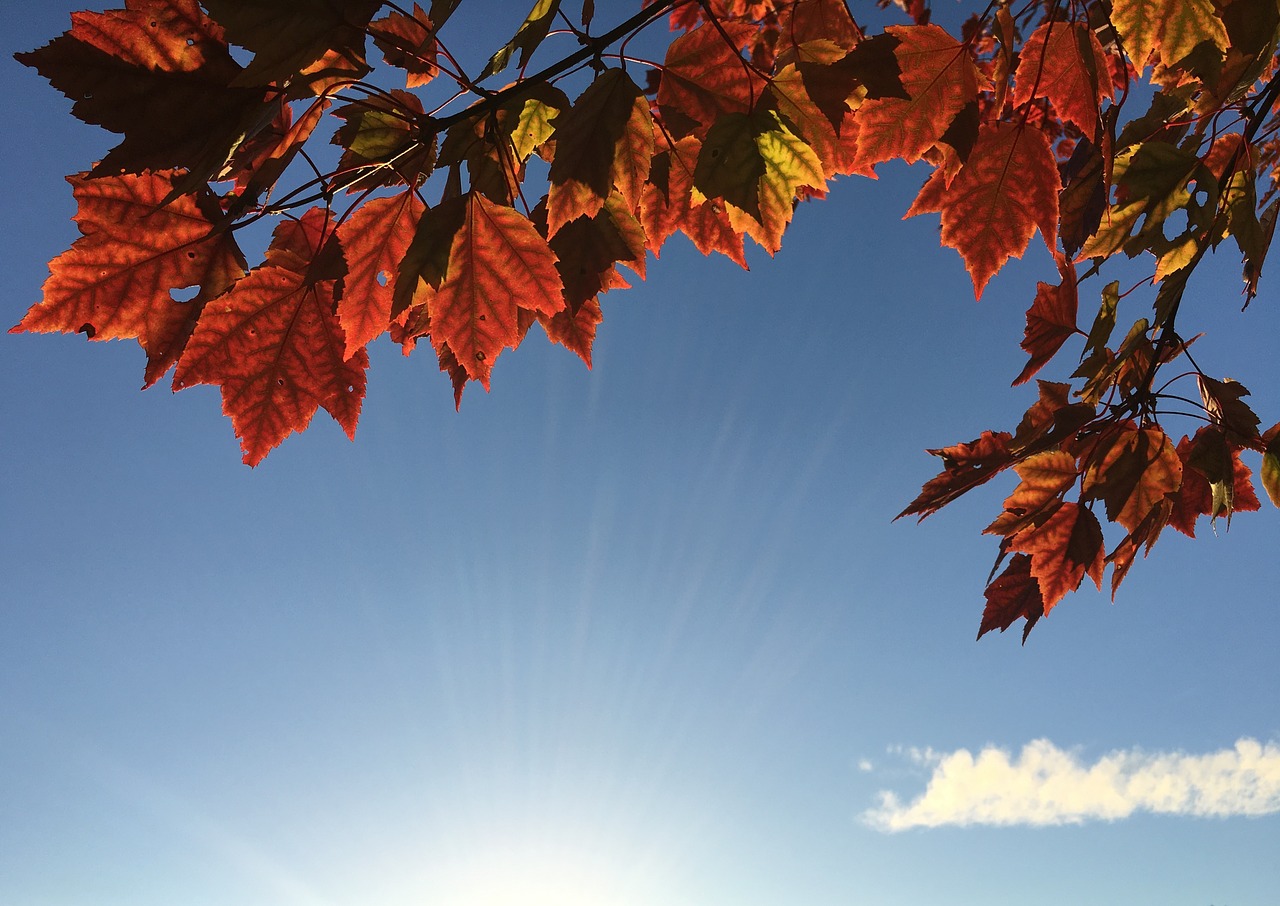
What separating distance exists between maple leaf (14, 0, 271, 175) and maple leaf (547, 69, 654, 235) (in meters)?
0.38

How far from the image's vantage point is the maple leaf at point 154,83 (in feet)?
3.10

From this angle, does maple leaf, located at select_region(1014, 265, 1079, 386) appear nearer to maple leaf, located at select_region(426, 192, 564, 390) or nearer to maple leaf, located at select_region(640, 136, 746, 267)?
maple leaf, located at select_region(640, 136, 746, 267)

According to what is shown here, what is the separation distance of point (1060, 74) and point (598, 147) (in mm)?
831

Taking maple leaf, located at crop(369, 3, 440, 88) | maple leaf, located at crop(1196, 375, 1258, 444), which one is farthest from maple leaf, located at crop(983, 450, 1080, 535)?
maple leaf, located at crop(369, 3, 440, 88)

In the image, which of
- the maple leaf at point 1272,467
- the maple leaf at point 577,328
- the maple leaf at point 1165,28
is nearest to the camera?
the maple leaf at point 1165,28

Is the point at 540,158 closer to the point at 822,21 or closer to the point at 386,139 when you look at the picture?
the point at 386,139

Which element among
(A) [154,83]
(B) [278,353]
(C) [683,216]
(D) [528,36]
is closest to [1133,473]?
(C) [683,216]

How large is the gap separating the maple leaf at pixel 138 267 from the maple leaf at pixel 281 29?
1.13ft

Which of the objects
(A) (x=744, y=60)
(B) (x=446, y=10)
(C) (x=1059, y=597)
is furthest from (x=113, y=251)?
(C) (x=1059, y=597)

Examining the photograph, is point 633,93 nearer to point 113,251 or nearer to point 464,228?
point 464,228

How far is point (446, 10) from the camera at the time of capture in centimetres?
93

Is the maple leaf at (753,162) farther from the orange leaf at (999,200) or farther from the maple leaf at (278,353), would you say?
the maple leaf at (278,353)

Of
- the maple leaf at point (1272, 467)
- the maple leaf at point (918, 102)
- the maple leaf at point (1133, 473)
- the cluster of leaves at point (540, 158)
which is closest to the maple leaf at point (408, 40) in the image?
the cluster of leaves at point (540, 158)

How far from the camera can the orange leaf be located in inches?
49.9
